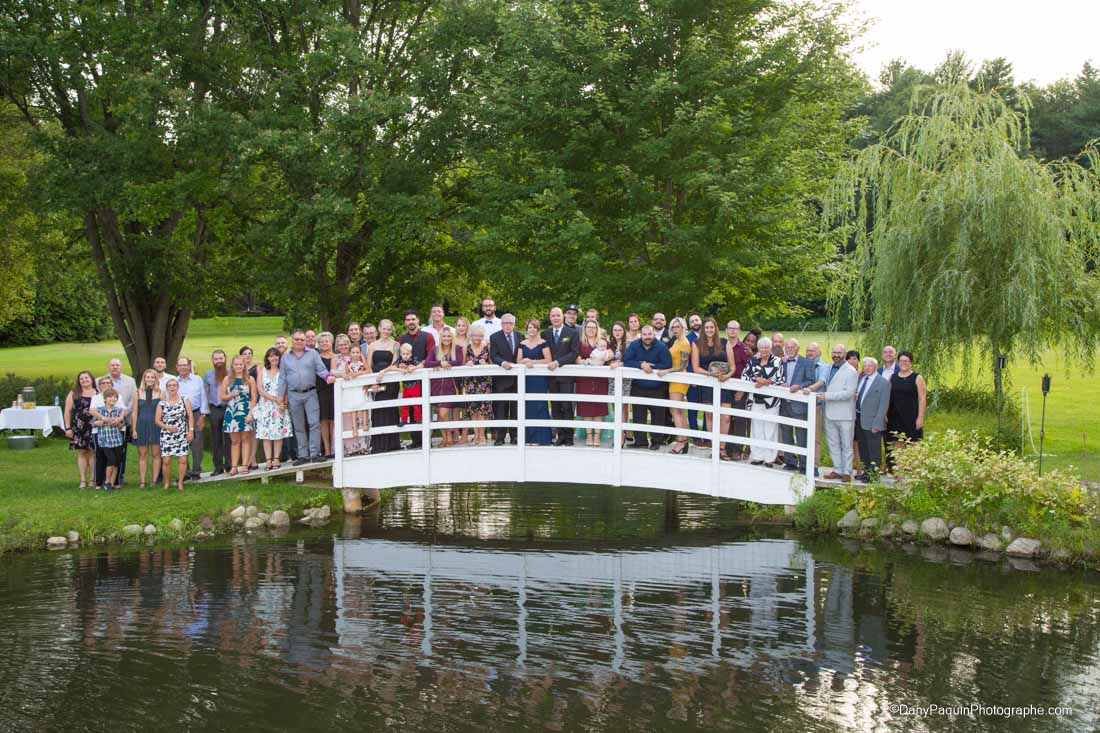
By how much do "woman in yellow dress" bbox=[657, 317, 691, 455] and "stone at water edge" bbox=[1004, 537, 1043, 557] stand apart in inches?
165

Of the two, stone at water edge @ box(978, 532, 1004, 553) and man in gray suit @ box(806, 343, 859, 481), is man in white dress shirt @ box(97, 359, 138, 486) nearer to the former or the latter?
man in gray suit @ box(806, 343, 859, 481)

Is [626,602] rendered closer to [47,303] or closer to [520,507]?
[520,507]

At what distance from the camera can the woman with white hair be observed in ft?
45.6

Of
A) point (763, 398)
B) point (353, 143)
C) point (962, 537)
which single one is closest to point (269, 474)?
point (763, 398)

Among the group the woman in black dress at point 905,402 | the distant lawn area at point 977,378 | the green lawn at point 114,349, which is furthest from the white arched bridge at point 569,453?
the green lawn at point 114,349

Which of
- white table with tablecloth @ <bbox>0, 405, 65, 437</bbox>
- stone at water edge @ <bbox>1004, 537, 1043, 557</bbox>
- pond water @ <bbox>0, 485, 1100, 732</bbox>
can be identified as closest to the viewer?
pond water @ <bbox>0, 485, 1100, 732</bbox>

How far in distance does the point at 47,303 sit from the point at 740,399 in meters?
47.3

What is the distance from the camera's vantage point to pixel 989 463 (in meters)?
13.2

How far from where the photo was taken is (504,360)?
1451 centimetres

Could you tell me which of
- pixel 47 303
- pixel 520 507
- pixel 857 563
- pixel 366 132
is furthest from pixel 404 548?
pixel 47 303

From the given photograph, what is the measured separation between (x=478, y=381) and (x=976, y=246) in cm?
801

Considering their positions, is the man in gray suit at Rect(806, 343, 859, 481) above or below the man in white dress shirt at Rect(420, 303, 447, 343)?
below

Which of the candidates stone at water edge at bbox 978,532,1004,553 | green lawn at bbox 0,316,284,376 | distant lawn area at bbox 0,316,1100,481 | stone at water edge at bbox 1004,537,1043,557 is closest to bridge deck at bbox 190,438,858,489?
stone at water edge at bbox 978,532,1004,553

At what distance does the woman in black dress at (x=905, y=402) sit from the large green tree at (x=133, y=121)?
13.4 meters
